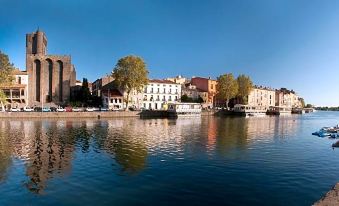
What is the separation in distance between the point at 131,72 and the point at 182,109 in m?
23.2

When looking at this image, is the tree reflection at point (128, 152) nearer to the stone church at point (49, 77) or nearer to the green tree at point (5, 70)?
the green tree at point (5, 70)

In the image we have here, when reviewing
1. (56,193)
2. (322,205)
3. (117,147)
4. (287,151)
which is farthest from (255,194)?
(117,147)

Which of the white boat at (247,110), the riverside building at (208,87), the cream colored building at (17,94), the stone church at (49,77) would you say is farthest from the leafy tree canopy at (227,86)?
the cream colored building at (17,94)

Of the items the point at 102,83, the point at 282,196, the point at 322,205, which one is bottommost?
the point at 282,196

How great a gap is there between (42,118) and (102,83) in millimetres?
49122

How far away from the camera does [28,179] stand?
21.6m

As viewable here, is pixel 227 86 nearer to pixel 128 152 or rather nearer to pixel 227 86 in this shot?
pixel 227 86

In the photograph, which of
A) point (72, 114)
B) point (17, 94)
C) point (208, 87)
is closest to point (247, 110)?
point (208, 87)

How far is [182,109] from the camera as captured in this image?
112562 millimetres

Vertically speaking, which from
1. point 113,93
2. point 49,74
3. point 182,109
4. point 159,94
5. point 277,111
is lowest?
point 277,111

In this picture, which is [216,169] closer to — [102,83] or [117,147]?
[117,147]

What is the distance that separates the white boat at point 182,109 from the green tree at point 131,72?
1457cm

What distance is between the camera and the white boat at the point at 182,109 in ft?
362

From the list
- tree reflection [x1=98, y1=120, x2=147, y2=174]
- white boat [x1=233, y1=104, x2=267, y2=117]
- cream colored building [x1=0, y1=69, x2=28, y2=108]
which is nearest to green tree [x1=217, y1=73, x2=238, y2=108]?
white boat [x1=233, y1=104, x2=267, y2=117]
